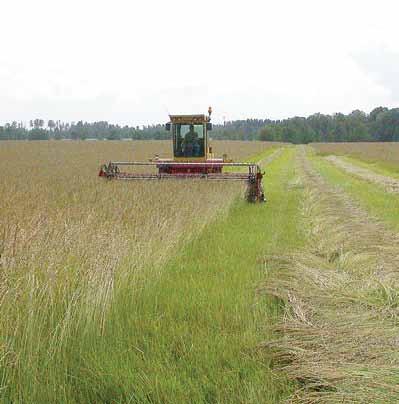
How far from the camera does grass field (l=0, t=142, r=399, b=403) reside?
3.35 meters

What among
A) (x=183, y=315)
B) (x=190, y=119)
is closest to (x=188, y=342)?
(x=183, y=315)

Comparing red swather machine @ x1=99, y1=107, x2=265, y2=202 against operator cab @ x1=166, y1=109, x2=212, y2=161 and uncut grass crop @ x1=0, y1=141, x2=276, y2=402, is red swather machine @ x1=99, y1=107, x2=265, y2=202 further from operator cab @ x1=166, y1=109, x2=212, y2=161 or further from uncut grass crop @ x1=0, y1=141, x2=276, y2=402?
uncut grass crop @ x1=0, y1=141, x2=276, y2=402

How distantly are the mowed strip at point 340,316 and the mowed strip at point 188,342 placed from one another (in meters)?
0.19

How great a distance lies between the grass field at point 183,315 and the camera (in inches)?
132

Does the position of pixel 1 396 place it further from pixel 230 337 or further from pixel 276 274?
pixel 276 274

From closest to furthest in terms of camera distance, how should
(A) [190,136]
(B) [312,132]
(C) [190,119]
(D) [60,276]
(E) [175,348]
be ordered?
(E) [175,348], (D) [60,276], (C) [190,119], (A) [190,136], (B) [312,132]

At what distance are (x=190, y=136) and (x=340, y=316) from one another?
1314 centimetres

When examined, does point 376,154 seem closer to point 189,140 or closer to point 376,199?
point 189,140

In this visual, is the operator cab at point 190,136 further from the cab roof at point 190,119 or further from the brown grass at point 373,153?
the brown grass at point 373,153

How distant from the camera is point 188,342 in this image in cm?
399

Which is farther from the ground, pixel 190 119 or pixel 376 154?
pixel 190 119

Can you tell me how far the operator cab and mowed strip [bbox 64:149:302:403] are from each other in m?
10.8

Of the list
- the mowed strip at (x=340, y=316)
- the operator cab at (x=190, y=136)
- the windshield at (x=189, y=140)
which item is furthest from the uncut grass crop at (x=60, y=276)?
the windshield at (x=189, y=140)

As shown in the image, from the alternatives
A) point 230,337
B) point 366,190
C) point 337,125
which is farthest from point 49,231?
point 337,125
